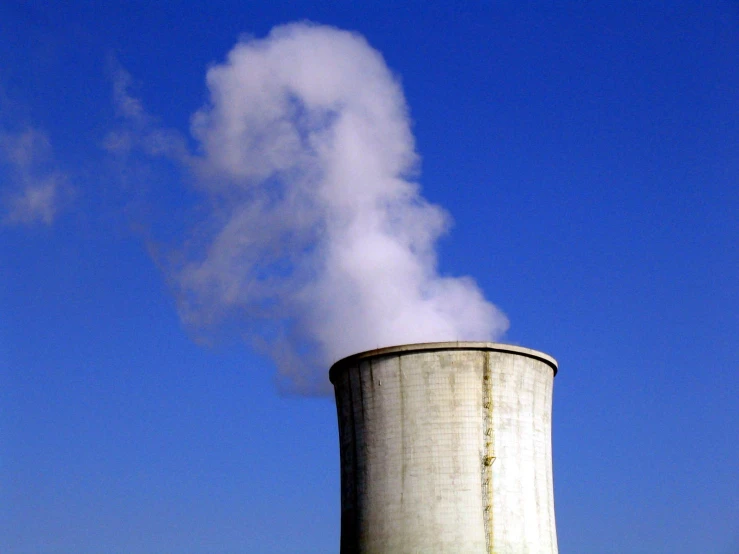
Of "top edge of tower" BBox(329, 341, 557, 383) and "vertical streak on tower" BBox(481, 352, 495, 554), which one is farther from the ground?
"top edge of tower" BBox(329, 341, 557, 383)

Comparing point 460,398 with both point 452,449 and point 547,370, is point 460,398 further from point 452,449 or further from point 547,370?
point 547,370

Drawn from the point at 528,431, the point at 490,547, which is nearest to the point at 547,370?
the point at 528,431

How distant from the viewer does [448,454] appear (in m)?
17.4

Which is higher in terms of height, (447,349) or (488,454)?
(447,349)

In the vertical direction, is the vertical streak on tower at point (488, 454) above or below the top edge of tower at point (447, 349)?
below

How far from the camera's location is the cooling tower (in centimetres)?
1709

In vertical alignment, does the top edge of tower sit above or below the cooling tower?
above

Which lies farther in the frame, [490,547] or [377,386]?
[377,386]

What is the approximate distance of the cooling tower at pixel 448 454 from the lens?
17094mm

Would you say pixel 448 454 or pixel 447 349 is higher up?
pixel 447 349

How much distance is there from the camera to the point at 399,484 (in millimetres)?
17484

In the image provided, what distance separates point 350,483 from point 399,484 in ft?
5.64

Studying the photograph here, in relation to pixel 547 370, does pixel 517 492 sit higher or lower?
lower

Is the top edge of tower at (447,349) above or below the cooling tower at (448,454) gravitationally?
above
